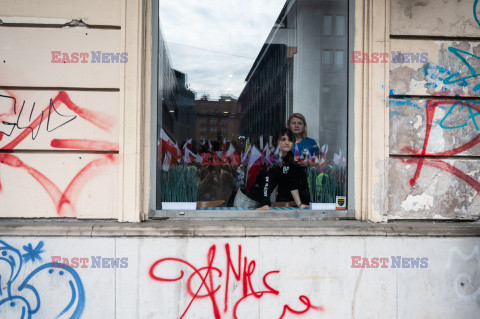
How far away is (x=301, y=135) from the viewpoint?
4766 millimetres

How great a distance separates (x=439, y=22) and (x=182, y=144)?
2.93 meters

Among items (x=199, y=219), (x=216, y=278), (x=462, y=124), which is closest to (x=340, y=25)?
(x=462, y=124)

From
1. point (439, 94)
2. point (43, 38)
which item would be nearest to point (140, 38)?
point (43, 38)

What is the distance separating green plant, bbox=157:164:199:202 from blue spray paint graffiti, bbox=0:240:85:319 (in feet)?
3.75

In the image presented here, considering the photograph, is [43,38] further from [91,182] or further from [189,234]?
[189,234]

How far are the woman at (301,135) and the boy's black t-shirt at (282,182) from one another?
0.52ft

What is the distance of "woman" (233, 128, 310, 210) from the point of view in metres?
4.38

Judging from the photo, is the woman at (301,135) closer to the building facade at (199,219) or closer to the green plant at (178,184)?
the building facade at (199,219)

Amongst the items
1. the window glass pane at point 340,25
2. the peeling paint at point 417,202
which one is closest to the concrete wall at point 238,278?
the peeling paint at point 417,202

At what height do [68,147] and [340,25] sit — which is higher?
[340,25]

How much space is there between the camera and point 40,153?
3850 millimetres

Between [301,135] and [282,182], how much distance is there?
642 mm

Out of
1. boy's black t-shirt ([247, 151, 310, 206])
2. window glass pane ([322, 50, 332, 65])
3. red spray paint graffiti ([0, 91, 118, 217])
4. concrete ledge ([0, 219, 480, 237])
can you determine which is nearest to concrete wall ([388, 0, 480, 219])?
concrete ledge ([0, 219, 480, 237])

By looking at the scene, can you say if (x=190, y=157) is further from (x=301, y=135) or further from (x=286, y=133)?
(x=301, y=135)
